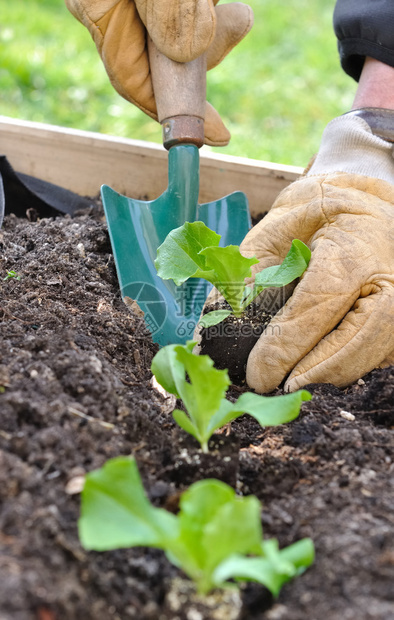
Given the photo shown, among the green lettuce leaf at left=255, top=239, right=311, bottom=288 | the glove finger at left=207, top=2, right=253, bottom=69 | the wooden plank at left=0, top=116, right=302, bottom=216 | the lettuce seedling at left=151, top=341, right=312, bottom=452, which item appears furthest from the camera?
the wooden plank at left=0, top=116, right=302, bottom=216

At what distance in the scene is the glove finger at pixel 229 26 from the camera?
179 cm

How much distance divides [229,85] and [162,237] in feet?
9.13

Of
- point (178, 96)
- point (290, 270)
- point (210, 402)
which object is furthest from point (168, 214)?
point (210, 402)

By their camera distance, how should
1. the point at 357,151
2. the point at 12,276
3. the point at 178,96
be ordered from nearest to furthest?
the point at 12,276, the point at 357,151, the point at 178,96

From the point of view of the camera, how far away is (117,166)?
2092 millimetres

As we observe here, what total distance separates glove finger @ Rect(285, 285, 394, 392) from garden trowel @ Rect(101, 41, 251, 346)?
42 centimetres

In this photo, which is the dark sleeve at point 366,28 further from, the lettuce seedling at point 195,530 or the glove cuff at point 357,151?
the lettuce seedling at point 195,530

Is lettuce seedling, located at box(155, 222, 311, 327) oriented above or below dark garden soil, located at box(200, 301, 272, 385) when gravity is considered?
above

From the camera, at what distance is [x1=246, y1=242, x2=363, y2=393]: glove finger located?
4.35 feet

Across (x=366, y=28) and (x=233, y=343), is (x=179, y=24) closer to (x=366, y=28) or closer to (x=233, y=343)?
(x=366, y=28)

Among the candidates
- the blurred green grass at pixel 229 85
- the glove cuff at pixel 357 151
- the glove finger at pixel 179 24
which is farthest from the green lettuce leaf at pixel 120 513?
the blurred green grass at pixel 229 85

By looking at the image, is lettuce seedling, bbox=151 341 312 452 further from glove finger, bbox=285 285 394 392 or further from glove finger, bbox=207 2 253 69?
glove finger, bbox=207 2 253 69

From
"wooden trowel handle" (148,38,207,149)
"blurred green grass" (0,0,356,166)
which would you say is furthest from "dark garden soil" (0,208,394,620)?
"blurred green grass" (0,0,356,166)

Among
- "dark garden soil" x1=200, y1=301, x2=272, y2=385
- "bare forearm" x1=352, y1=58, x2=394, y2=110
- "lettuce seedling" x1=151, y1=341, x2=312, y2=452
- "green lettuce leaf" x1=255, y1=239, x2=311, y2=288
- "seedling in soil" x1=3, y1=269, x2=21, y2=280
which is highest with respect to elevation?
"bare forearm" x1=352, y1=58, x2=394, y2=110
